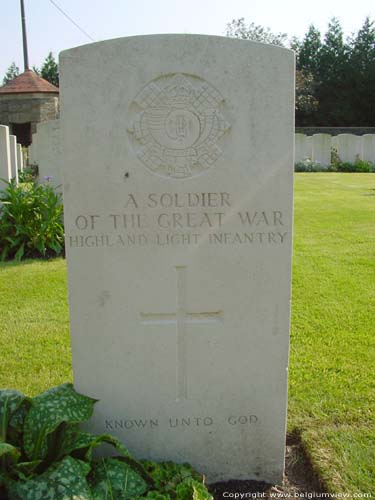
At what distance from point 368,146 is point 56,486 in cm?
2297

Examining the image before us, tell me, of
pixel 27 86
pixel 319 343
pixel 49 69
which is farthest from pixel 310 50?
pixel 319 343

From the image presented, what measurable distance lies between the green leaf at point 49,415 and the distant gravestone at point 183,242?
0.42 feet

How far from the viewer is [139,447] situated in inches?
104

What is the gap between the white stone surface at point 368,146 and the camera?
2266 centimetres

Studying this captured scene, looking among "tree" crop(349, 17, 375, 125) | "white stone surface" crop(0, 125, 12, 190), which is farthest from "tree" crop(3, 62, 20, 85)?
"white stone surface" crop(0, 125, 12, 190)

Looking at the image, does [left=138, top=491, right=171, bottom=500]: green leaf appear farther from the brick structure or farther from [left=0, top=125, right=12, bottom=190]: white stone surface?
the brick structure

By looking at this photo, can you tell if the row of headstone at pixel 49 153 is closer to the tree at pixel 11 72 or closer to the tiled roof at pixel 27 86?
the tiled roof at pixel 27 86

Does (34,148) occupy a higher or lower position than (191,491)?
higher

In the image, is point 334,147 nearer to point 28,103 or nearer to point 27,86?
point 28,103

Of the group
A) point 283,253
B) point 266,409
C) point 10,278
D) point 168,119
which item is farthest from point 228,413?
point 10,278

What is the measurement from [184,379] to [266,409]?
440 mm

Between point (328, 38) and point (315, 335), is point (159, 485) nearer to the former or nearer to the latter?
point (315, 335)

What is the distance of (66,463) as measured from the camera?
83.8 inches

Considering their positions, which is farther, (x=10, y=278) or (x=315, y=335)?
(x=10, y=278)
